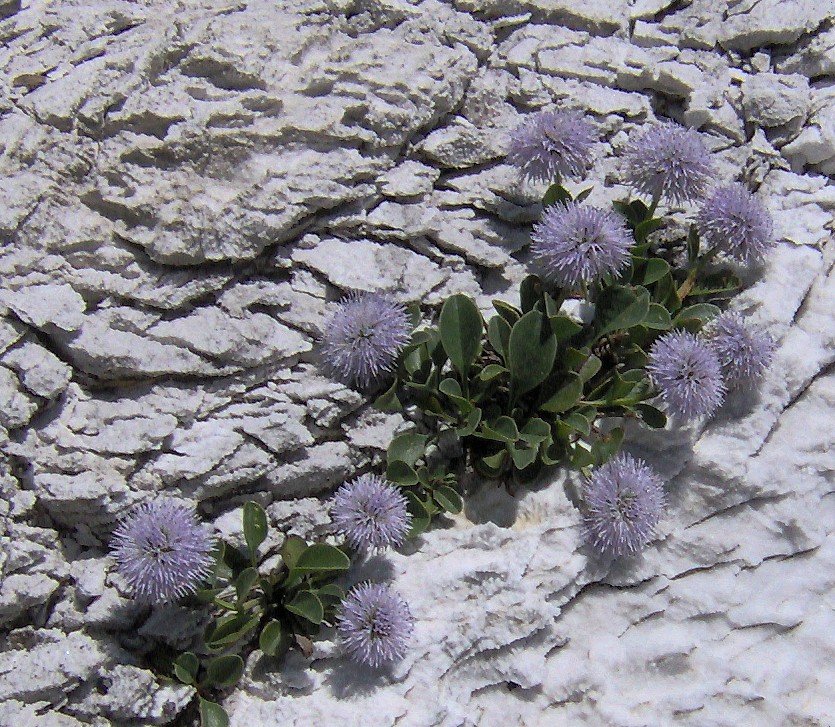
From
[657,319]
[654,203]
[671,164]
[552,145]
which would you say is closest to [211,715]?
[657,319]

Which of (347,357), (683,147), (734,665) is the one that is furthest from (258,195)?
(734,665)

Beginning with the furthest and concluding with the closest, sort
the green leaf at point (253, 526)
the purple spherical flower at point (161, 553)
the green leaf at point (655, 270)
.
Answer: the green leaf at point (655, 270) < the green leaf at point (253, 526) < the purple spherical flower at point (161, 553)

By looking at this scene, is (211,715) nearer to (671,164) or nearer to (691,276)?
(691,276)

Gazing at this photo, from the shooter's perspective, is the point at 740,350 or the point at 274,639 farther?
the point at 740,350

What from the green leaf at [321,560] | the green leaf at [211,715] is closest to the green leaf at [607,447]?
the green leaf at [321,560]

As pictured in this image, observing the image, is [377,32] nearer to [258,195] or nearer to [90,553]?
[258,195]

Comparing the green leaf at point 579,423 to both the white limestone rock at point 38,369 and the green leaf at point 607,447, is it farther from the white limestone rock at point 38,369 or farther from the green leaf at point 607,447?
the white limestone rock at point 38,369
